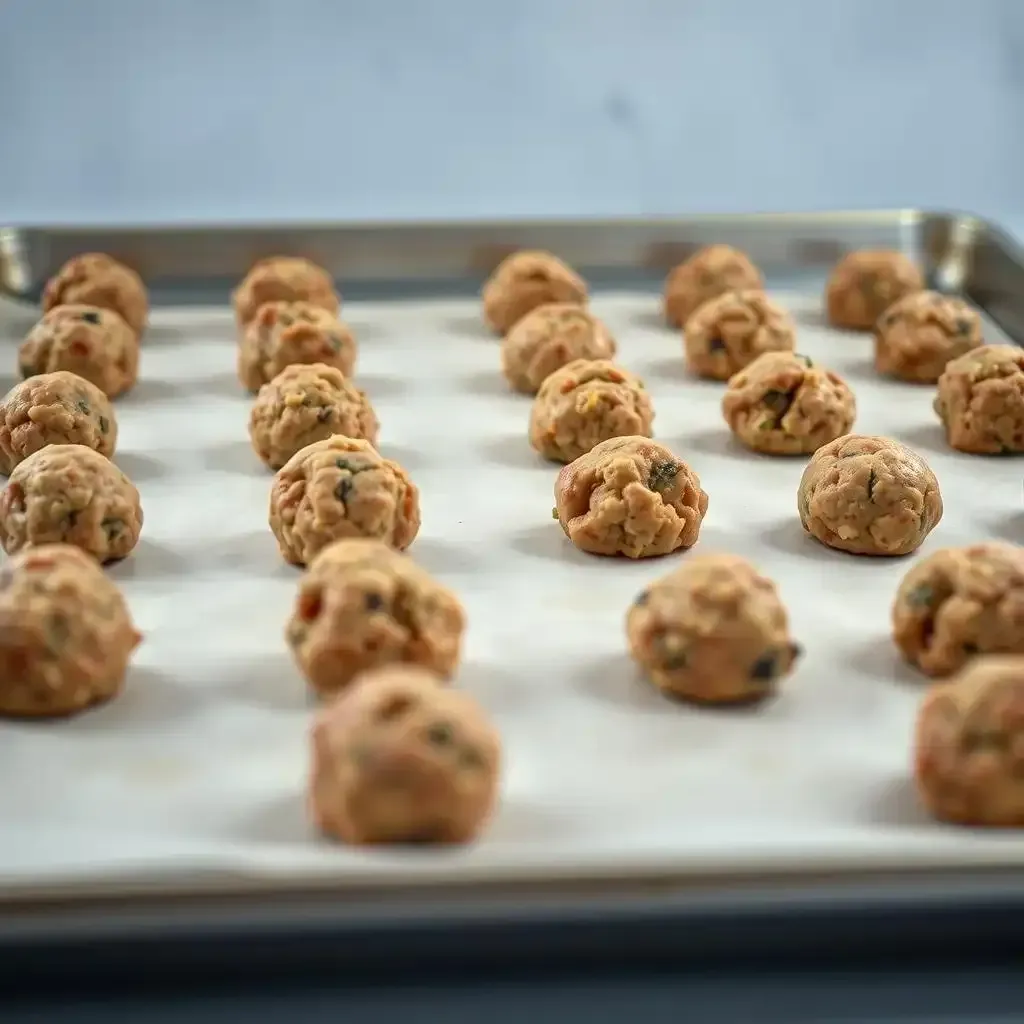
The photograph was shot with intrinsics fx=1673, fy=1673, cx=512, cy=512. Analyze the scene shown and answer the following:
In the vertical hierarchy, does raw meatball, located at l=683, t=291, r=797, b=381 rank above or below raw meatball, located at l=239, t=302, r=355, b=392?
above

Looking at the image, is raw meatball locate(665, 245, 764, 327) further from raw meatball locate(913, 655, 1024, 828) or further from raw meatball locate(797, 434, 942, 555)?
raw meatball locate(913, 655, 1024, 828)

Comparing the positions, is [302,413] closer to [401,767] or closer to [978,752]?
[401,767]

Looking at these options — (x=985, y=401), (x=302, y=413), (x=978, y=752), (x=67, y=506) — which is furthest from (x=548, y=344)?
(x=978, y=752)

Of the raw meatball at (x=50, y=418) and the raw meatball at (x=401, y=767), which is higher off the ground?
the raw meatball at (x=401, y=767)

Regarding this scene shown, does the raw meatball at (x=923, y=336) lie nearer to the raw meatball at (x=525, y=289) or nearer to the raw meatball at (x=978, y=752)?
the raw meatball at (x=525, y=289)

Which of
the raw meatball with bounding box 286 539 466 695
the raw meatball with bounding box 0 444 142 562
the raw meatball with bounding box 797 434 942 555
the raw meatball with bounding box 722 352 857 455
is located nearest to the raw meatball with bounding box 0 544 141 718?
the raw meatball with bounding box 286 539 466 695

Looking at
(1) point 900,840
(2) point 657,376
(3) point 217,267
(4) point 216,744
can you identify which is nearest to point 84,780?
(4) point 216,744

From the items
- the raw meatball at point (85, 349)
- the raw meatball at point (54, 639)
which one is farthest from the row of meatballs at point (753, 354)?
the raw meatball at point (54, 639)
